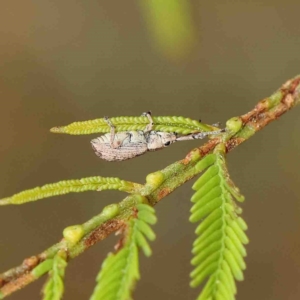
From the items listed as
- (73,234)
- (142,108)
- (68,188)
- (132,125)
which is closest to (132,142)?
(132,125)

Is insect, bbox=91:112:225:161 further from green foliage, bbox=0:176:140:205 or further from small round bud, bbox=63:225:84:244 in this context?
small round bud, bbox=63:225:84:244

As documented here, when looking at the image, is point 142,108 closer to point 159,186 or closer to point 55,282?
point 159,186

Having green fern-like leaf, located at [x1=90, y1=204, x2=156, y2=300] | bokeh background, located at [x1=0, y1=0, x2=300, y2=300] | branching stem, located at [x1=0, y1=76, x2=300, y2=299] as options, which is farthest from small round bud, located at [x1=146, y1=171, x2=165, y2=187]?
bokeh background, located at [x1=0, y1=0, x2=300, y2=300]

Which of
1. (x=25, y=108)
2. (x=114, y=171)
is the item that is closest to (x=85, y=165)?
(x=114, y=171)

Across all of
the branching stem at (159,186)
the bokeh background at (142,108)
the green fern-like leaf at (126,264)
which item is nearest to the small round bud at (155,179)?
the branching stem at (159,186)

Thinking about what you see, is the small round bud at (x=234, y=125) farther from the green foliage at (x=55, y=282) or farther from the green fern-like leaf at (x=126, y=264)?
the green foliage at (x=55, y=282)
